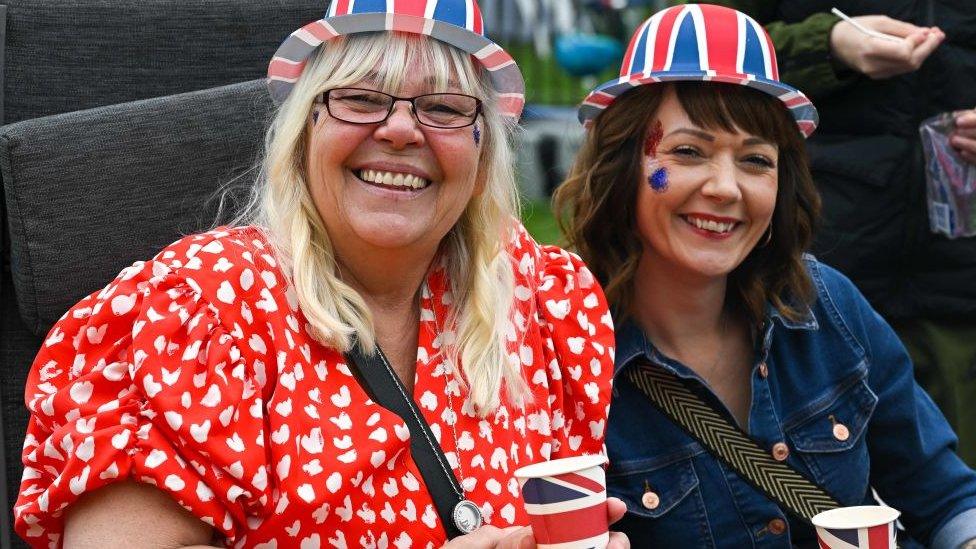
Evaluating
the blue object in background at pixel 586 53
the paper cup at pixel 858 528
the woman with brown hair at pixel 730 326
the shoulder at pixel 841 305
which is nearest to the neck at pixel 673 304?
the woman with brown hair at pixel 730 326

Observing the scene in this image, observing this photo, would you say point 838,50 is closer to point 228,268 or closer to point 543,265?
point 543,265

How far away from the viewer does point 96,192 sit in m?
2.63

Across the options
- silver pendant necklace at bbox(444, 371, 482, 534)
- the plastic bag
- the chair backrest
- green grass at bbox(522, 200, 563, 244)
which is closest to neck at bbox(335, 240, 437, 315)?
silver pendant necklace at bbox(444, 371, 482, 534)

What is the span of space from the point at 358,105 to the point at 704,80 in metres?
0.83

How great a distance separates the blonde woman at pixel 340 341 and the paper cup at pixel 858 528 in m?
0.34

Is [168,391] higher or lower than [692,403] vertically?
higher

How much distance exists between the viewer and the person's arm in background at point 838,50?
3264 mm

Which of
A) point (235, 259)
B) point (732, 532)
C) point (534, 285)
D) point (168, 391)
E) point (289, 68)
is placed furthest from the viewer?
point (732, 532)

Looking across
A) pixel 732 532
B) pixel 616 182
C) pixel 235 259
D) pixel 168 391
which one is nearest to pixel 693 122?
pixel 616 182

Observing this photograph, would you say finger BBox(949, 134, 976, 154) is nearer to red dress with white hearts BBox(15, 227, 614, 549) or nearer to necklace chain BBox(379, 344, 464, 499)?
red dress with white hearts BBox(15, 227, 614, 549)

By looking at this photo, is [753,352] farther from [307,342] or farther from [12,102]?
[12,102]

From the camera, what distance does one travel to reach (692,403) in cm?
290

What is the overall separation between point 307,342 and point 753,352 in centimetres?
116

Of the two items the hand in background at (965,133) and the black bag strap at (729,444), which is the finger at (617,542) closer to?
the black bag strap at (729,444)
